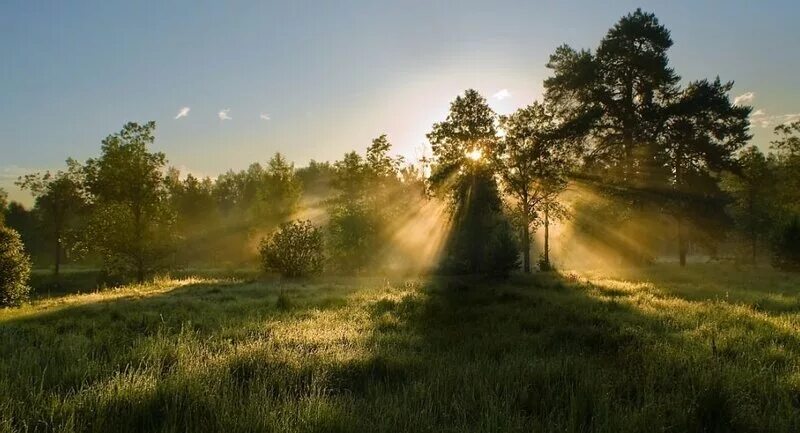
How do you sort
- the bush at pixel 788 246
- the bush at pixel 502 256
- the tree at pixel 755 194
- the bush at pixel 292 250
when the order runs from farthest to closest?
the tree at pixel 755 194
the bush at pixel 292 250
the bush at pixel 788 246
the bush at pixel 502 256

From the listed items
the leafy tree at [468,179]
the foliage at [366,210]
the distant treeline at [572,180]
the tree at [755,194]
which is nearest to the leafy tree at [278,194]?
the foliage at [366,210]

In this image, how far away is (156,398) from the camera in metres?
4.61

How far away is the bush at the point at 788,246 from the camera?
3175 cm

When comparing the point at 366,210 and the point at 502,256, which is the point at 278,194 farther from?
the point at 502,256

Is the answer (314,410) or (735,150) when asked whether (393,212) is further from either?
(314,410)

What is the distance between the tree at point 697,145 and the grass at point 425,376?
24.2 m

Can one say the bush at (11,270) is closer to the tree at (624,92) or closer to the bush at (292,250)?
the bush at (292,250)

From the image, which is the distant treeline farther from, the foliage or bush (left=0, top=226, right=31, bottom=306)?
bush (left=0, top=226, right=31, bottom=306)

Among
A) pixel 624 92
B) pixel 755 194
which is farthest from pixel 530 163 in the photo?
pixel 755 194

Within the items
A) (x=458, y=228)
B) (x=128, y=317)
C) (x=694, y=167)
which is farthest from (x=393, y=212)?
(x=128, y=317)

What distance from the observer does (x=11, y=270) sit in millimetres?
21250

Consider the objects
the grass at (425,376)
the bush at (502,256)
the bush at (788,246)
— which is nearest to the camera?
the grass at (425,376)

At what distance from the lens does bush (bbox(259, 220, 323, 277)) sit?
117ft

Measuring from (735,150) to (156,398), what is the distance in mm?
38126
